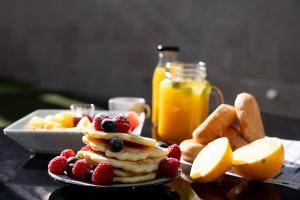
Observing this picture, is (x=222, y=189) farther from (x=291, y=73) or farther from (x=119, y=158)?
(x=291, y=73)

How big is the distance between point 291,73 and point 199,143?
2548mm

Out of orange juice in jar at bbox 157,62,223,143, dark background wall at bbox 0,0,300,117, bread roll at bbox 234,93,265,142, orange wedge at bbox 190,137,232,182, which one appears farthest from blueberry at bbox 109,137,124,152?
dark background wall at bbox 0,0,300,117

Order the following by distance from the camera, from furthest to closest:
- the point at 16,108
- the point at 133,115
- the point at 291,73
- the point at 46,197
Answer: the point at 16,108
the point at 291,73
the point at 133,115
the point at 46,197

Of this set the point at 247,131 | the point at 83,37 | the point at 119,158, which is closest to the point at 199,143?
the point at 247,131

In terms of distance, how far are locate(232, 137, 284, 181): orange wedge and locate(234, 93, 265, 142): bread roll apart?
13 centimetres

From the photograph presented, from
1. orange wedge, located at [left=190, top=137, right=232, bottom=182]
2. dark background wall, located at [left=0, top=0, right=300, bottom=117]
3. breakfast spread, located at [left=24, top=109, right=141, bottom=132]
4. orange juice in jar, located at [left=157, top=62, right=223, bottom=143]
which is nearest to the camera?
orange wedge, located at [left=190, top=137, right=232, bottom=182]

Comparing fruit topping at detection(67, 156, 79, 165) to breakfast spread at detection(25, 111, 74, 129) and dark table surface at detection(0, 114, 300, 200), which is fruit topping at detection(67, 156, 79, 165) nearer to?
dark table surface at detection(0, 114, 300, 200)

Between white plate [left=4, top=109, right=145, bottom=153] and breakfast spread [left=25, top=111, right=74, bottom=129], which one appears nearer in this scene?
white plate [left=4, top=109, right=145, bottom=153]

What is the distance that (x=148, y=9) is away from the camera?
4426mm

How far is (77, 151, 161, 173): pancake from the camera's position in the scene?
100cm

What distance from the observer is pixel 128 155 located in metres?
1.01

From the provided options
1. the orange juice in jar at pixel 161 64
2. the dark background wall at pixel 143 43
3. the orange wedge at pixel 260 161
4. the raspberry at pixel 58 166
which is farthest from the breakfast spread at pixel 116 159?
the dark background wall at pixel 143 43

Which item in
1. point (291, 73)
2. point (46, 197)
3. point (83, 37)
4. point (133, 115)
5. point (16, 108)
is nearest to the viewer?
point (46, 197)

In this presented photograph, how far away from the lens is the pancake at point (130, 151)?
3.32ft
